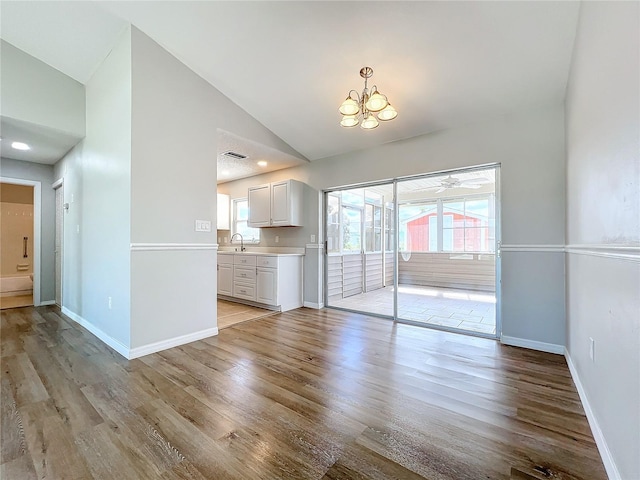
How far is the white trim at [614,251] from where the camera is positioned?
3.36ft

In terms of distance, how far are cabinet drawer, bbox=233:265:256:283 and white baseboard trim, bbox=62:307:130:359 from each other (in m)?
2.03

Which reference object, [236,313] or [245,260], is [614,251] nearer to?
[236,313]

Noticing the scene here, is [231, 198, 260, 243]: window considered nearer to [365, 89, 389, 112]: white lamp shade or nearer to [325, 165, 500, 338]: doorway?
[325, 165, 500, 338]: doorway

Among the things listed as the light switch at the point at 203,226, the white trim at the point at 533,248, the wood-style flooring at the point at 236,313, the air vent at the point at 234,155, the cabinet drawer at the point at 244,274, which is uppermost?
the air vent at the point at 234,155

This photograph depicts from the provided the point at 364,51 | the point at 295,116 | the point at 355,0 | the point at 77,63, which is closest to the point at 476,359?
the point at 364,51

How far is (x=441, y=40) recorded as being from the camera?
2316 millimetres

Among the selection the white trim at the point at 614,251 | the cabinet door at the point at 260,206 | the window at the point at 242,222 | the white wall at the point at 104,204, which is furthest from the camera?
the window at the point at 242,222

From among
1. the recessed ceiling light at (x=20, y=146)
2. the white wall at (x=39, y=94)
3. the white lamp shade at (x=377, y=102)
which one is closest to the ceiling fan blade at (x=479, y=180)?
the white lamp shade at (x=377, y=102)

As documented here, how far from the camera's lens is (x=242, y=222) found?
596cm

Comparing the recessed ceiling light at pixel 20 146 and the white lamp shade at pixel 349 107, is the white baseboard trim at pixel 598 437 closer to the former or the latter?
the white lamp shade at pixel 349 107

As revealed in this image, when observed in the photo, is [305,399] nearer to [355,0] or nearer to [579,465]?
[579,465]

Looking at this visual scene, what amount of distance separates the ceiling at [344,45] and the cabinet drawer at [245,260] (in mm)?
2413

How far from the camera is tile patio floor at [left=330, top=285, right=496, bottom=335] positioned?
3.51 meters

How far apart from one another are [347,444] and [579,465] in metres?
1.10
